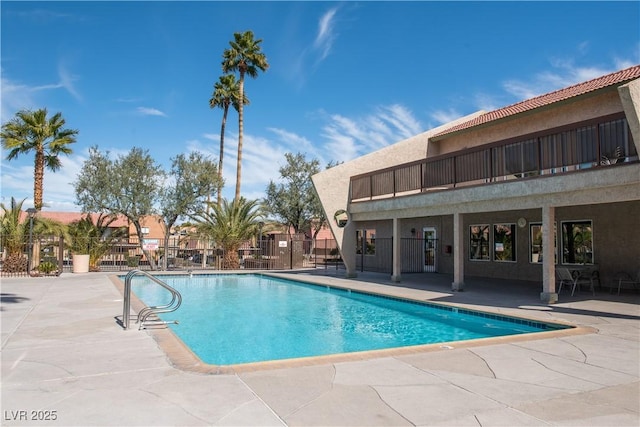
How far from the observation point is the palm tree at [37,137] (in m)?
23.8

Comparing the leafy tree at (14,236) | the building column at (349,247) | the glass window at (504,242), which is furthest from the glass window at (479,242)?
the leafy tree at (14,236)

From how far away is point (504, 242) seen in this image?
18531 millimetres

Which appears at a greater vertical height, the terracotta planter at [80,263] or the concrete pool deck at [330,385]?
the terracotta planter at [80,263]

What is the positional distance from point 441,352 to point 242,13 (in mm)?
15290

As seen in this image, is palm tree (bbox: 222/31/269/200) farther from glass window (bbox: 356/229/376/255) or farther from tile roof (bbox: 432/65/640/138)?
tile roof (bbox: 432/65/640/138)

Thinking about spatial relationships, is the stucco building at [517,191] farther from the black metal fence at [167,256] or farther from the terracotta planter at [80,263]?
the terracotta planter at [80,263]

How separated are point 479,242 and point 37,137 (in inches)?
942

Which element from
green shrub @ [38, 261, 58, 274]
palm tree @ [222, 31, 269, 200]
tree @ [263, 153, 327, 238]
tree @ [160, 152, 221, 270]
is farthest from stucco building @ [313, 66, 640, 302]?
palm tree @ [222, 31, 269, 200]

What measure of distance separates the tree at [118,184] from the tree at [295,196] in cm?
1329

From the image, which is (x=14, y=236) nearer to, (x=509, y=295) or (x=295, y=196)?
(x=295, y=196)

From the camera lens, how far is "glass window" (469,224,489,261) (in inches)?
765

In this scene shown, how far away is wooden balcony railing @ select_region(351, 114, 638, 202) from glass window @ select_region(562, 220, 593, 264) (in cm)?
234

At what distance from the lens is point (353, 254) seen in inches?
801

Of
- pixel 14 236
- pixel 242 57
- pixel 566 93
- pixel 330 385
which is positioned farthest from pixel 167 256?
pixel 330 385
